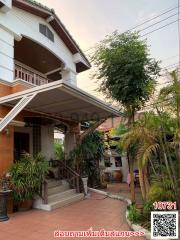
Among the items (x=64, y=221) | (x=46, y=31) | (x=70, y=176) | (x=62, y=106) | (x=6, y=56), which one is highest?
(x=46, y=31)

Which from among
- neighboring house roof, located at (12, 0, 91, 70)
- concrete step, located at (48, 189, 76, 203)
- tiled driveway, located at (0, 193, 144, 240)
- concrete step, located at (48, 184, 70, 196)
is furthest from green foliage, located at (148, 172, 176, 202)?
neighboring house roof, located at (12, 0, 91, 70)

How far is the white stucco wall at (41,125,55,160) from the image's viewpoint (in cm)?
1185

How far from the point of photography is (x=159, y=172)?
6254mm

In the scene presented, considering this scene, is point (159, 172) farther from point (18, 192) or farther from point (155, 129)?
point (18, 192)

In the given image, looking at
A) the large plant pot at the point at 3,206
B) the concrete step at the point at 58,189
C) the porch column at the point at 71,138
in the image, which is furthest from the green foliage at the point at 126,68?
the large plant pot at the point at 3,206

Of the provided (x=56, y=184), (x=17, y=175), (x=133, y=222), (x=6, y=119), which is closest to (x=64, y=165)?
(x=56, y=184)

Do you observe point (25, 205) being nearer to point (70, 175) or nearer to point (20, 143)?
point (70, 175)

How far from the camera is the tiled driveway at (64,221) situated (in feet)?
19.0

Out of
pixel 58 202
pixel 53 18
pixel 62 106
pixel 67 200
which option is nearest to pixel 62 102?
pixel 62 106

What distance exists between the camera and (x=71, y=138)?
12.5 m

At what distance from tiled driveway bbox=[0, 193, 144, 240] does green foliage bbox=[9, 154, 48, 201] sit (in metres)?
0.65

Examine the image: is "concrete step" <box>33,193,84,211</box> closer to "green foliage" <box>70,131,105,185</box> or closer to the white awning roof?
"green foliage" <box>70,131,105,185</box>

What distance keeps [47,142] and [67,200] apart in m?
3.88

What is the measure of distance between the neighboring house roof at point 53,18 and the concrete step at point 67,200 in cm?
769
